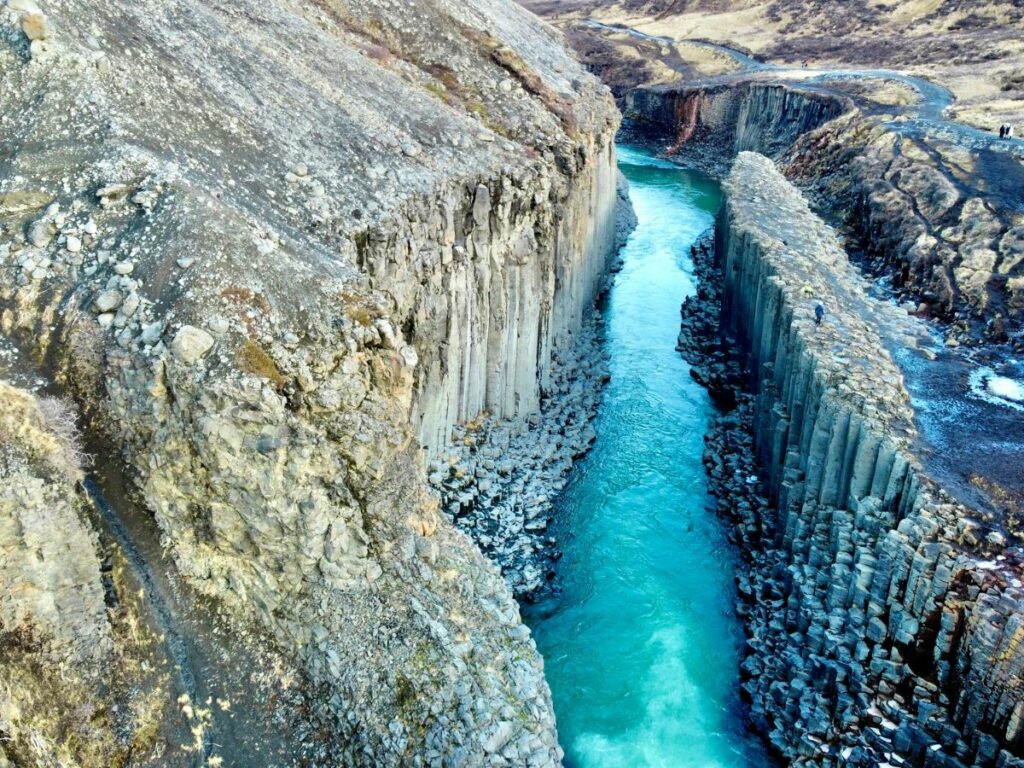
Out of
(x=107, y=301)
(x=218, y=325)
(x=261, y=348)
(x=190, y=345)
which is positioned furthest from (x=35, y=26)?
(x=261, y=348)

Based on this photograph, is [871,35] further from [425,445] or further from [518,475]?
[425,445]

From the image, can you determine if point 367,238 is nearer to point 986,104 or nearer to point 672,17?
point 986,104

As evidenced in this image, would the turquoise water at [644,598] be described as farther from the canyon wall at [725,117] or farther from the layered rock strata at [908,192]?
the canyon wall at [725,117]

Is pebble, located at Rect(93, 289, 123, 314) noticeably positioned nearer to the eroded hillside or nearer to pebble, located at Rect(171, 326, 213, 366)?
pebble, located at Rect(171, 326, 213, 366)

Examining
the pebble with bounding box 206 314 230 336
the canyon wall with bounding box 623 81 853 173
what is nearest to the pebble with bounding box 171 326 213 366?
the pebble with bounding box 206 314 230 336

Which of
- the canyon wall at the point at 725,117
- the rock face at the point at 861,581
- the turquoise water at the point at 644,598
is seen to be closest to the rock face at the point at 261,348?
the turquoise water at the point at 644,598

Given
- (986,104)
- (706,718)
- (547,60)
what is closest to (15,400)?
(706,718)
